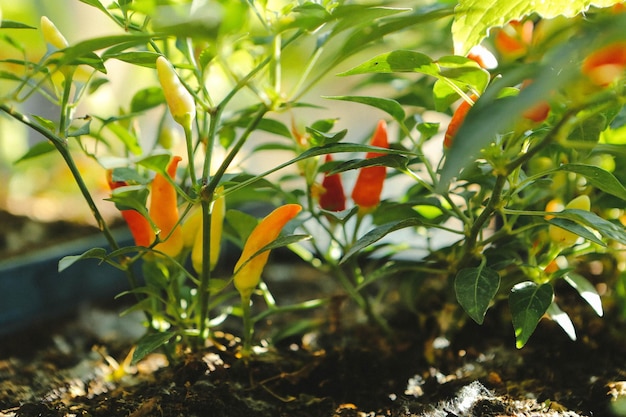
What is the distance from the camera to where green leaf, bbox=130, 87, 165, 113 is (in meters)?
0.76

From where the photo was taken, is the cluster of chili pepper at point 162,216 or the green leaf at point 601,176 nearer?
the green leaf at point 601,176

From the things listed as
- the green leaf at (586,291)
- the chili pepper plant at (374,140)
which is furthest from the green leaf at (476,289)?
the green leaf at (586,291)

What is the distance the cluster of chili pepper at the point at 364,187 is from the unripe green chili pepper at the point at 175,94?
208 mm

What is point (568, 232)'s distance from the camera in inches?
25.3

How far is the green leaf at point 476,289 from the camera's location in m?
0.57

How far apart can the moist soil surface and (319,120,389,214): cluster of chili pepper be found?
8.0 inches

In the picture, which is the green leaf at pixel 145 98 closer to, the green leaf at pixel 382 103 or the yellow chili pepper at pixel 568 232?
the green leaf at pixel 382 103

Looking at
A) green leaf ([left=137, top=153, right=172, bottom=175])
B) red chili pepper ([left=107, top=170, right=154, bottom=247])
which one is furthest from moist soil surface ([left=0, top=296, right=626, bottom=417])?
green leaf ([left=137, top=153, right=172, bottom=175])

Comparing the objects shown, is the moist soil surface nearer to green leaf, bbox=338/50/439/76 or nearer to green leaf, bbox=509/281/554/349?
green leaf, bbox=509/281/554/349

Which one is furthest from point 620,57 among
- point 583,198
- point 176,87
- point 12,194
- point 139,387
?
point 12,194

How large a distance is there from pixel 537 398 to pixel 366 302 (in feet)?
0.85

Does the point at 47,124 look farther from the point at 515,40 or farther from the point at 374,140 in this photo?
the point at 515,40

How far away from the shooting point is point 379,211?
0.76m

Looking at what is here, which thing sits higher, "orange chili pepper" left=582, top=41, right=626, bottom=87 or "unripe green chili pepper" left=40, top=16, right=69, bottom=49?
"unripe green chili pepper" left=40, top=16, right=69, bottom=49
